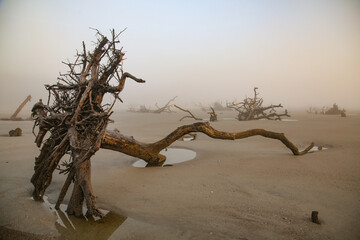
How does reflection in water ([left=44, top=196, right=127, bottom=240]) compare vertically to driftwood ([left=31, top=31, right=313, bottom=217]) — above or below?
below

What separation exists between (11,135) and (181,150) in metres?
8.01

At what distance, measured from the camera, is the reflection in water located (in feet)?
7.56

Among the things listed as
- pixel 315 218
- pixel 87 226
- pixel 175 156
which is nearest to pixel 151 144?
pixel 175 156

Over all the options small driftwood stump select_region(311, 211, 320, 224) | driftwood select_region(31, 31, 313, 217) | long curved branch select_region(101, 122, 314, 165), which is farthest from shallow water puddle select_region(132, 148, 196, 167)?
small driftwood stump select_region(311, 211, 320, 224)

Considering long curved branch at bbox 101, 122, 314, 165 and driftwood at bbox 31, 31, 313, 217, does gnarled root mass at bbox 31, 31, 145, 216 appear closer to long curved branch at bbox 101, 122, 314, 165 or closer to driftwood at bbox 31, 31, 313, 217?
driftwood at bbox 31, 31, 313, 217

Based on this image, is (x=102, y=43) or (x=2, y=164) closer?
(x=102, y=43)

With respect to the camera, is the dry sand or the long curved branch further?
the long curved branch

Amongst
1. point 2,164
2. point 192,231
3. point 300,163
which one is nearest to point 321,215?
point 192,231

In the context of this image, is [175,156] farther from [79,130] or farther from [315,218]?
[315,218]

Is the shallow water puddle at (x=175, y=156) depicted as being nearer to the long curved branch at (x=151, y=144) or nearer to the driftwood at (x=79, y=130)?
the long curved branch at (x=151, y=144)

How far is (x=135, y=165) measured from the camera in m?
5.26

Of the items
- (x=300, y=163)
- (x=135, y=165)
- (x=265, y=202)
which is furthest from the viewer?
(x=135, y=165)

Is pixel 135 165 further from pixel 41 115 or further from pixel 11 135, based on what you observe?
pixel 11 135

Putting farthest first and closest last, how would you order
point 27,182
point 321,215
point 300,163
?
point 300,163, point 27,182, point 321,215
